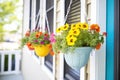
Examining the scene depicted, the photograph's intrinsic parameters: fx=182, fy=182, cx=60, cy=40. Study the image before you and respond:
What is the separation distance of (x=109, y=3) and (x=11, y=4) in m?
7.60

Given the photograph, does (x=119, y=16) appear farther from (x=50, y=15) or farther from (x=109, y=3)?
(x=50, y=15)

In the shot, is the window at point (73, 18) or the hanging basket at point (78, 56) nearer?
the hanging basket at point (78, 56)

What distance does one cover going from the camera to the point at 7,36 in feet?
25.8

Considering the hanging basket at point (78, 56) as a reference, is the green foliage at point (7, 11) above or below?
above

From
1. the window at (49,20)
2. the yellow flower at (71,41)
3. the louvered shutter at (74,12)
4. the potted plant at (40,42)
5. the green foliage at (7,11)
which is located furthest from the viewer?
the green foliage at (7,11)

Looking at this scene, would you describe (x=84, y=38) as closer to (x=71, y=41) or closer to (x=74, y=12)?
(x=71, y=41)

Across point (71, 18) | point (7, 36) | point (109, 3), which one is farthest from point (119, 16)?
point (7, 36)

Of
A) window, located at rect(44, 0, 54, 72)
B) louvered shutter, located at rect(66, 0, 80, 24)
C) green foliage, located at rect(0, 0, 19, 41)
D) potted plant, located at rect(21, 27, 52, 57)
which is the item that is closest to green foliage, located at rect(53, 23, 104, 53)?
louvered shutter, located at rect(66, 0, 80, 24)

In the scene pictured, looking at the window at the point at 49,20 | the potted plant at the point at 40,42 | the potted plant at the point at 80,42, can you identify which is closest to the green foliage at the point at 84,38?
the potted plant at the point at 80,42

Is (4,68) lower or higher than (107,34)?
lower

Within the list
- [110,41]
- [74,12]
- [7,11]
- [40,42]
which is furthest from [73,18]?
[7,11]

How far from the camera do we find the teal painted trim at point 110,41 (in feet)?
3.31

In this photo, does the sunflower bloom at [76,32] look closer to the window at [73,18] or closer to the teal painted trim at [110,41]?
the teal painted trim at [110,41]

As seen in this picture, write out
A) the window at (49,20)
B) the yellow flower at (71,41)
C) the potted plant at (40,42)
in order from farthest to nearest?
the window at (49,20) < the potted plant at (40,42) < the yellow flower at (71,41)
